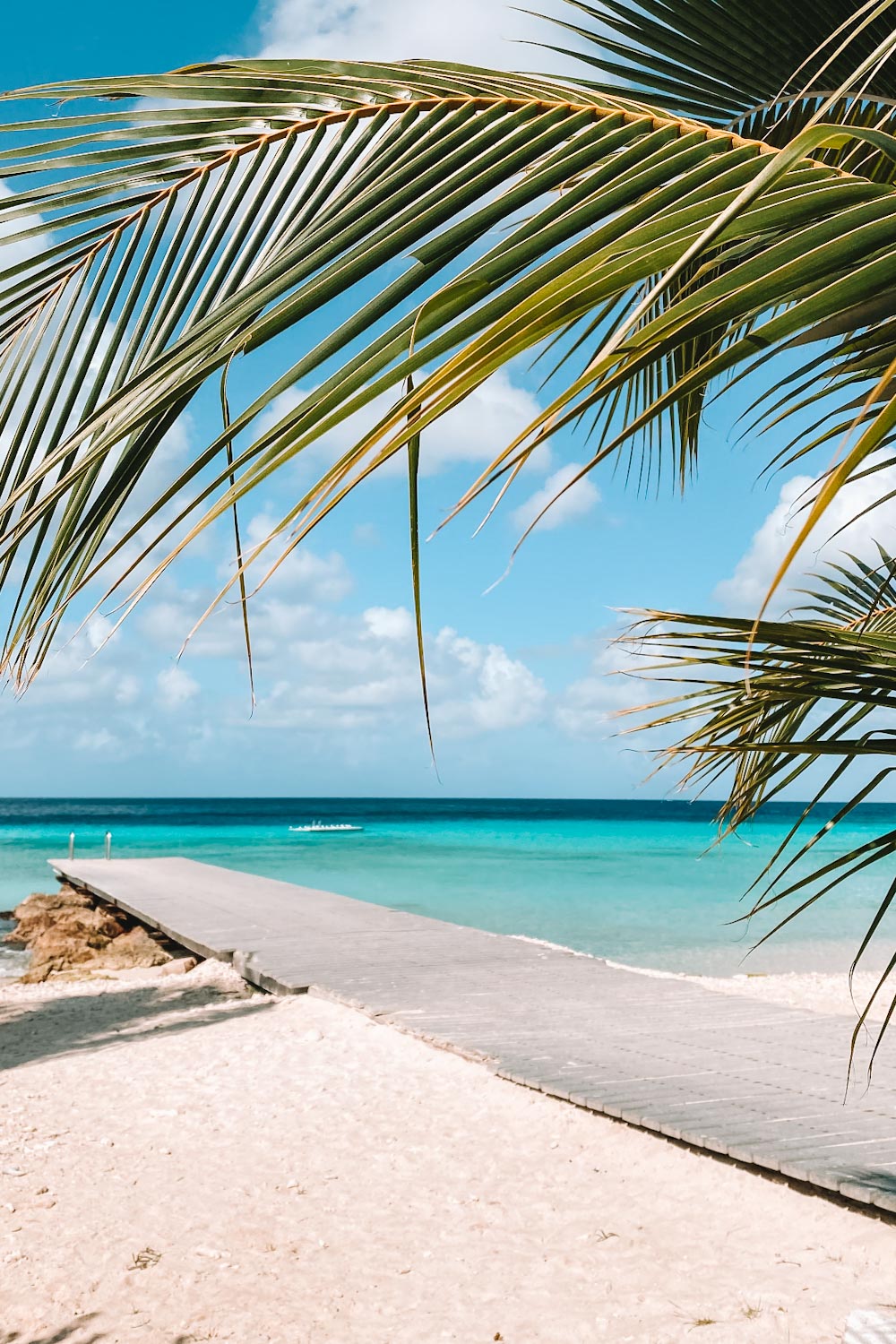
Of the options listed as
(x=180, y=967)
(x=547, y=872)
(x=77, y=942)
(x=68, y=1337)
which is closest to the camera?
(x=68, y=1337)

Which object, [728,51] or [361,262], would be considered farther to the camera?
[728,51]

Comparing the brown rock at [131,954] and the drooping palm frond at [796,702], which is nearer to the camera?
the drooping palm frond at [796,702]

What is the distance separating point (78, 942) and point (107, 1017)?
469cm

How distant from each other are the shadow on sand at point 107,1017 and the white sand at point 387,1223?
1.50m

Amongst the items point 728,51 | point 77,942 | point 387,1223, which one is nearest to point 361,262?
point 728,51

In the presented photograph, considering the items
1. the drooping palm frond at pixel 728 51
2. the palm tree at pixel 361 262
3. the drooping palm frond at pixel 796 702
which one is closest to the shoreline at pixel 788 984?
the drooping palm frond at pixel 796 702

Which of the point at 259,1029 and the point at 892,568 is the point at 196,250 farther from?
the point at 259,1029

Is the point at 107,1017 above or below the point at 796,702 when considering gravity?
below

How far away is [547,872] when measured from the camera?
115 feet

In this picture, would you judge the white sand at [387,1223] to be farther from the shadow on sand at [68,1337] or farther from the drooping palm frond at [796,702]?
the drooping palm frond at [796,702]

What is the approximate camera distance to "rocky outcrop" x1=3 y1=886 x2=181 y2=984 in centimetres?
1287

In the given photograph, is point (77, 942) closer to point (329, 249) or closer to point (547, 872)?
point (329, 249)

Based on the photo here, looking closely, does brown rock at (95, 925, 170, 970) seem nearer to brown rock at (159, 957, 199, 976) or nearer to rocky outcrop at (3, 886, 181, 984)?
rocky outcrop at (3, 886, 181, 984)

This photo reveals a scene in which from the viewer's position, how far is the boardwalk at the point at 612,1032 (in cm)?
497
